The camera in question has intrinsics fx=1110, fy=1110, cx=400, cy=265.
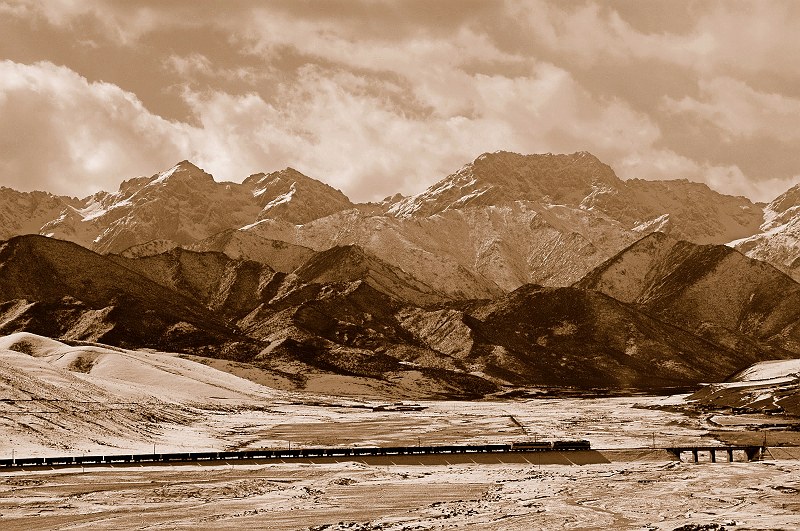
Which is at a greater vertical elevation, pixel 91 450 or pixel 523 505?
pixel 91 450

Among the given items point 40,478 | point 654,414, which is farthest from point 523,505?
point 654,414

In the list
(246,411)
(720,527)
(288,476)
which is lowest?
(720,527)

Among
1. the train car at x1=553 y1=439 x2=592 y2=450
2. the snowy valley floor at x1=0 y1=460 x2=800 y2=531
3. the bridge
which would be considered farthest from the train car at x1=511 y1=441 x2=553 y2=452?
the bridge

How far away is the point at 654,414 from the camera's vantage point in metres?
191

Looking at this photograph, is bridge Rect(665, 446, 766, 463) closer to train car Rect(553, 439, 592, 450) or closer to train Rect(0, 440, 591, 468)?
train car Rect(553, 439, 592, 450)

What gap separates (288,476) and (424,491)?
15.2 m

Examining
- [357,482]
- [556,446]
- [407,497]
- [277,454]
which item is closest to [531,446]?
[556,446]

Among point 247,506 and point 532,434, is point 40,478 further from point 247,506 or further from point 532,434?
point 532,434

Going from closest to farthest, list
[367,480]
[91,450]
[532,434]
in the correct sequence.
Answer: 1. [367,480]
2. [91,450]
3. [532,434]

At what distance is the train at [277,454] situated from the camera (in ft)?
334

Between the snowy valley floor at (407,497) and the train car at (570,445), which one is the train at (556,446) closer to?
the train car at (570,445)

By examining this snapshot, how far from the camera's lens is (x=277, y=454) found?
111m

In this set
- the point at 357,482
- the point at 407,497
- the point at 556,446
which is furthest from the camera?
the point at 556,446

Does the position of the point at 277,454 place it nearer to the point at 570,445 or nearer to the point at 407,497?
the point at 407,497
